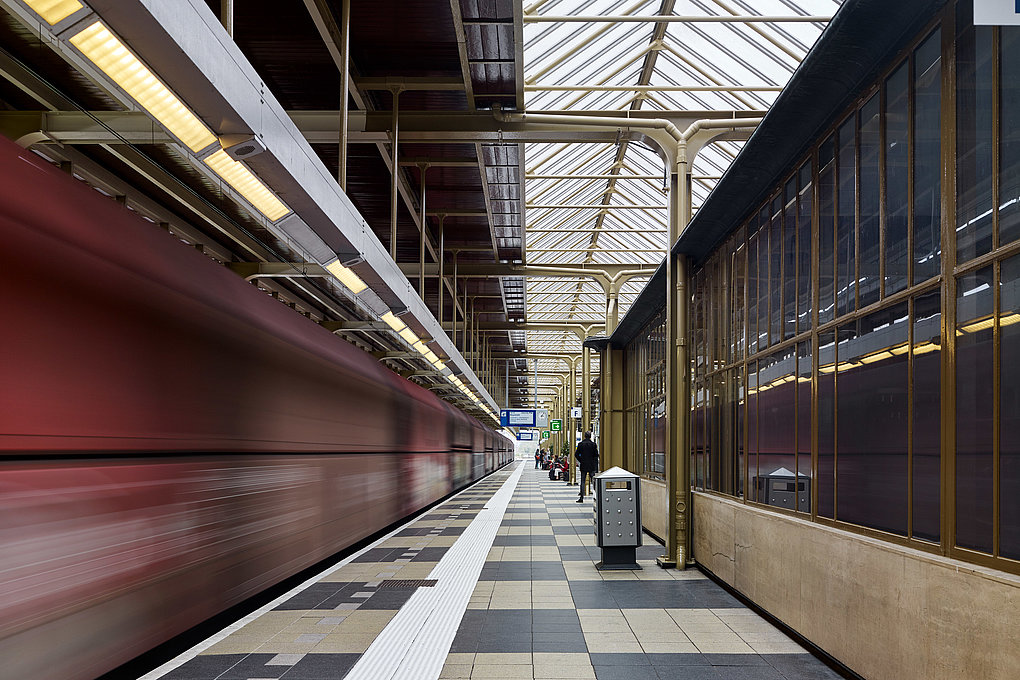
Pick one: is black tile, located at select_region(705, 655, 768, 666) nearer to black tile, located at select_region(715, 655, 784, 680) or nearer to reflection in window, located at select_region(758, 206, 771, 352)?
black tile, located at select_region(715, 655, 784, 680)

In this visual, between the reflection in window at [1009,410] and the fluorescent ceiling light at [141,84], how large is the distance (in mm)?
4157

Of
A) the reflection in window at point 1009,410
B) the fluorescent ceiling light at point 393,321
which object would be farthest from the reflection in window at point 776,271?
the fluorescent ceiling light at point 393,321

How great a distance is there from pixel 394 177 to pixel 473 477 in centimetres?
2689

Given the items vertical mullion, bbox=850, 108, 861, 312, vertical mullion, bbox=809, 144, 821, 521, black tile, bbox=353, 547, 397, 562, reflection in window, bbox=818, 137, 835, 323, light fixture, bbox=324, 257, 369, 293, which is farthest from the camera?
black tile, bbox=353, 547, 397, 562

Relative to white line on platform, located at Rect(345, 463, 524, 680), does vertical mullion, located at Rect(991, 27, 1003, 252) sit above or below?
above

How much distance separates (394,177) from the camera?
10.4 metres

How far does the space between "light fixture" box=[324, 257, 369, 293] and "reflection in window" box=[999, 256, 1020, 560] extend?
5571 millimetres

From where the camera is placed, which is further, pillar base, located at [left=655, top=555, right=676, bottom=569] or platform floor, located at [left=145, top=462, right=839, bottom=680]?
pillar base, located at [left=655, top=555, right=676, bottom=569]

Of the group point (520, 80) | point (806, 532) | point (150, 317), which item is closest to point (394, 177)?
point (520, 80)

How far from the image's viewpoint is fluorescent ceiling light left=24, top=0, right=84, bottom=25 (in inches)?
134

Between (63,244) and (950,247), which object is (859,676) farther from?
(63,244)

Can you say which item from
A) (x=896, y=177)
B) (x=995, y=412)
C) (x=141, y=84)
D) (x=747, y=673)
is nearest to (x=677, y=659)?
(x=747, y=673)

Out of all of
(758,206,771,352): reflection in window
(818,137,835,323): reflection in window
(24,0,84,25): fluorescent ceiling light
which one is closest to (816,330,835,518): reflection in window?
(818,137,835,323): reflection in window

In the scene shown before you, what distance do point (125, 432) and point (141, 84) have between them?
1927mm
